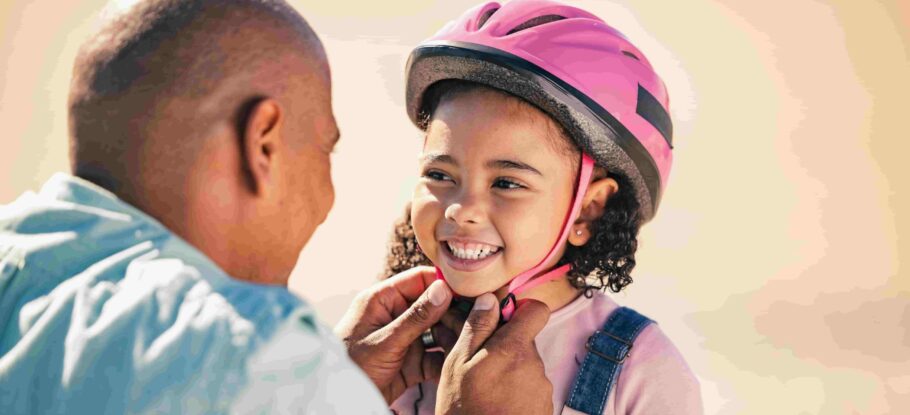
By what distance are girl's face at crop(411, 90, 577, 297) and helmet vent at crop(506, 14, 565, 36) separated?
0.28 metres

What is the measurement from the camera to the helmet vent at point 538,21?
3.75m

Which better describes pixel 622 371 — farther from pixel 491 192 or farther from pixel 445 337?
pixel 491 192

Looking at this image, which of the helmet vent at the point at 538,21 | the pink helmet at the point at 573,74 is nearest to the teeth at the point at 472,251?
the pink helmet at the point at 573,74

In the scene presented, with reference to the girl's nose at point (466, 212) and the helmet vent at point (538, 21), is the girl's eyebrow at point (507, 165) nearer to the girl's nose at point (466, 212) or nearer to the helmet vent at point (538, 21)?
the girl's nose at point (466, 212)

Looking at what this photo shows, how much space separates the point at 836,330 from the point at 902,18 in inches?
212

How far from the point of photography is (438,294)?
3.54m

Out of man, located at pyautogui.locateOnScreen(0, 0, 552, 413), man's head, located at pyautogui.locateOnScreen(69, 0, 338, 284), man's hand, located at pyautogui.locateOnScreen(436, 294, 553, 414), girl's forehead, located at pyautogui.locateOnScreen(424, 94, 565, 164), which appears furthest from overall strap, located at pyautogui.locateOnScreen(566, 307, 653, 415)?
man's head, located at pyautogui.locateOnScreen(69, 0, 338, 284)

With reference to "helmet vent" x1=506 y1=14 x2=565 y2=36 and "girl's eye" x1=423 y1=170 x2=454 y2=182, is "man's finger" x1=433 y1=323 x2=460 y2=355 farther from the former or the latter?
"helmet vent" x1=506 y1=14 x2=565 y2=36

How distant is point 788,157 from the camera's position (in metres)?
11.0

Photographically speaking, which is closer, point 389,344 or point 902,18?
point 389,344

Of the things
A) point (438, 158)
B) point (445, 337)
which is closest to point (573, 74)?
point (438, 158)

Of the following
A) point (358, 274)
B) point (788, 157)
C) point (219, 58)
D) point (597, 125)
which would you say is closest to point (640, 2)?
point (788, 157)

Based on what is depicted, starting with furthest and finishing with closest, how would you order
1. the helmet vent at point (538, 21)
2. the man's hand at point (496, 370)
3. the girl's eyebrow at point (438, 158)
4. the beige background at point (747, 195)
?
1. the beige background at point (747, 195)
2. the helmet vent at point (538, 21)
3. the girl's eyebrow at point (438, 158)
4. the man's hand at point (496, 370)

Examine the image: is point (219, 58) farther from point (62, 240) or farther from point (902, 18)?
point (902, 18)
